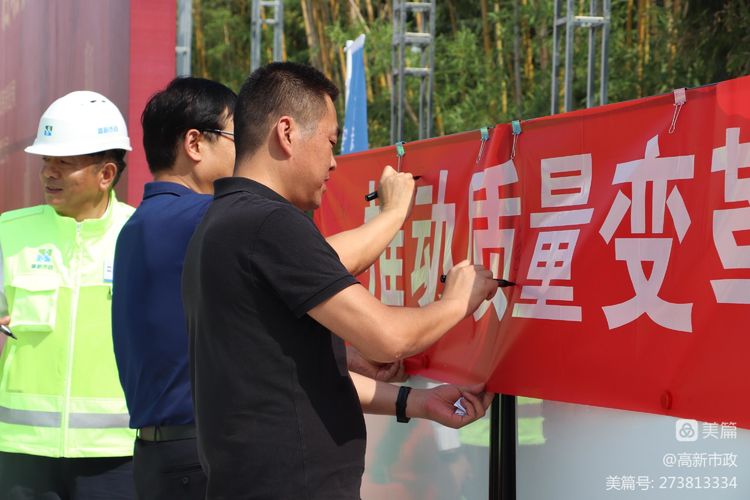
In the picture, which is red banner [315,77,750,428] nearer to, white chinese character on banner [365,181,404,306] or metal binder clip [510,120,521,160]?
metal binder clip [510,120,521,160]

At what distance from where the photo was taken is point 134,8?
5.08 metres

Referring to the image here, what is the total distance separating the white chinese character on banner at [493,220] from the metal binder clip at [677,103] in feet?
1.60

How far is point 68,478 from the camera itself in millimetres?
Answer: 3012

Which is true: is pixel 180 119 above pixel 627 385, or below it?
above

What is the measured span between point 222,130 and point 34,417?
3.33 ft

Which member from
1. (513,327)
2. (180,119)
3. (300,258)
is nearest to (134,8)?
(180,119)

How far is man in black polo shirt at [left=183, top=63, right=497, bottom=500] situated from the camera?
1.88 meters

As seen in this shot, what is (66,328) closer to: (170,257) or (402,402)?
(170,257)

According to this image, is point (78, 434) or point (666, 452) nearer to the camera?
point (666, 452)

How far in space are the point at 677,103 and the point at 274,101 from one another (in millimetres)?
803

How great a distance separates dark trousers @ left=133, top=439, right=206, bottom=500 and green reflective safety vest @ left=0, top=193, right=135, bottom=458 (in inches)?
21.6

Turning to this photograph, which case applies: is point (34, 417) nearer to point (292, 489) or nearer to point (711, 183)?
point (292, 489)

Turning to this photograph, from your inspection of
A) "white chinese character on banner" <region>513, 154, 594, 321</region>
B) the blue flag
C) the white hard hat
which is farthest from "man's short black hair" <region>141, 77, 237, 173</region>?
the blue flag

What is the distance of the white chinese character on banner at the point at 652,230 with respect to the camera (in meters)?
2.12
